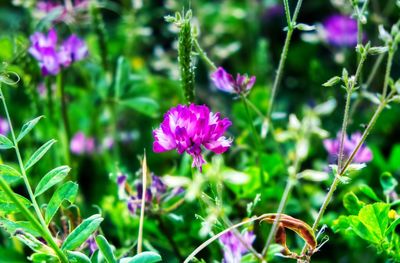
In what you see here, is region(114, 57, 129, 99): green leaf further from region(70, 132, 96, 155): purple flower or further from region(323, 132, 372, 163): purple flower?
region(323, 132, 372, 163): purple flower

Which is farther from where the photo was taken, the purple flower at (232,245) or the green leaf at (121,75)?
the green leaf at (121,75)

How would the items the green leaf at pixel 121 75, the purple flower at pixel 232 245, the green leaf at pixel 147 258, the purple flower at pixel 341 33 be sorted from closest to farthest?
the green leaf at pixel 147 258, the purple flower at pixel 232 245, the green leaf at pixel 121 75, the purple flower at pixel 341 33

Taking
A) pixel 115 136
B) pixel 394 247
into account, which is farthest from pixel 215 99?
pixel 394 247

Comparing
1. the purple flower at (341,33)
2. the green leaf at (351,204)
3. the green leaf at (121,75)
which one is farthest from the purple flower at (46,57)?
the purple flower at (341,33)

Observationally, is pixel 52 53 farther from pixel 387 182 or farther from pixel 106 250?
pixel 387 182

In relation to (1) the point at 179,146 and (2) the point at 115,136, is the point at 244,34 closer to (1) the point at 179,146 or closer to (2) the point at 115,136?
(2) the point at 115,136

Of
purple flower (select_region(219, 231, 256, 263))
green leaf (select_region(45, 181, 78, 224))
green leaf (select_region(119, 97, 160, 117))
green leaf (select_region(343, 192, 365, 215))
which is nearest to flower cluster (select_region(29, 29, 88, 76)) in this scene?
green leaf (select_region(119, 97, 160, 117))

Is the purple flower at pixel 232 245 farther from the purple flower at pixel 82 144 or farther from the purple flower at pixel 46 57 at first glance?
the purple flower at pixel 82 144
